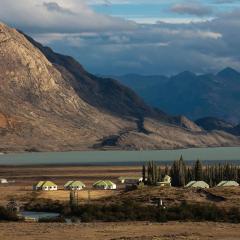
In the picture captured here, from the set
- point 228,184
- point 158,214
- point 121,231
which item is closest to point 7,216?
point 158,214

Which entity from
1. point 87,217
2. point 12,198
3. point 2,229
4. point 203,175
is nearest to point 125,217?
point 87,217

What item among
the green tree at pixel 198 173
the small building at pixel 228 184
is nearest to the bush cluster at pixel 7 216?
the small building at pixel 228 184

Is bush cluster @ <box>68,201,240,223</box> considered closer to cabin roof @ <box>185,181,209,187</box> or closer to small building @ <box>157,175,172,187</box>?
cabin roof @ <box>185,181,209,187</box>

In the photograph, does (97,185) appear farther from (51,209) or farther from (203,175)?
(51,209)

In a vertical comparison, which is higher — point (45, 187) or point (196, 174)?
point (196, 174)

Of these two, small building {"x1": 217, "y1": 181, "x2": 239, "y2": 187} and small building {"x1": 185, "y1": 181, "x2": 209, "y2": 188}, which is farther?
small building {"x1": 185, "y1": 181, "x2": 209, "y2": 188}

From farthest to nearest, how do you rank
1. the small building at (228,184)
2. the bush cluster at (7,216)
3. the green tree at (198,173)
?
the green tree at (198,173)
the small building at (228,184)
the bush cluster at (7,216)

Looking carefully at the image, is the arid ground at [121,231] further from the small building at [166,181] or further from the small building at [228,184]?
the small building at [166,181]

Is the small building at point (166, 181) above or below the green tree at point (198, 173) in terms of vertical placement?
below

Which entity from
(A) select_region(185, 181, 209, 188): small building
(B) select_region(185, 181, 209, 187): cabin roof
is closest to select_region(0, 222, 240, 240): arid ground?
(A) select_region(185, 181, 209, 188): small building

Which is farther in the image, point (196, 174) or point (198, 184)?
point (196, 174)

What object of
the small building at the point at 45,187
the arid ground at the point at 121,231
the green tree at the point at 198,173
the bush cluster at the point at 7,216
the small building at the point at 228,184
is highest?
the green tree at the point at 198,173

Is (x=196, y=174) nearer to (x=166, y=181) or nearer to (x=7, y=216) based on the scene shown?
(x=166, y=181)

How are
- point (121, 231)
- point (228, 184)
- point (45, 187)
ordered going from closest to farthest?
point (121, 231) < point (228, 184) < point (45, 187)
